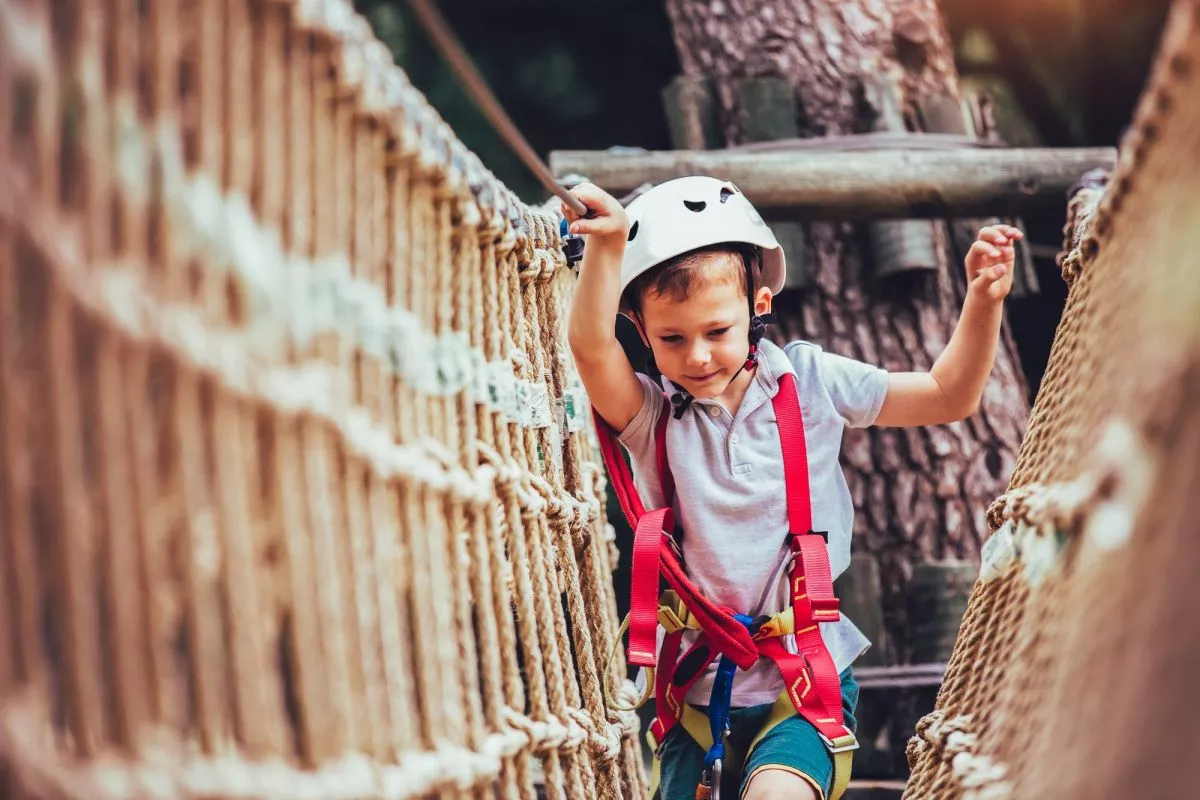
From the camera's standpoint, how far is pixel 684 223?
1.68m

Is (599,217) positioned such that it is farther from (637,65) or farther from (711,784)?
(637,65)

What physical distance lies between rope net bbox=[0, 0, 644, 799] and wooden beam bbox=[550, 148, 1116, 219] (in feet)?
4.69

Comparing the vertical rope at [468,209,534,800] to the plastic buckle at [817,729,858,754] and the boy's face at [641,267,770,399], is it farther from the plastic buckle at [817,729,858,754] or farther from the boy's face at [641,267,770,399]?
the plastic buckle at [817,729,858,754]

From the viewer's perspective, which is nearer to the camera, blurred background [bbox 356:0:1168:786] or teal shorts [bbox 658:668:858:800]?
teal shorts [bbox 658:668:858:800]

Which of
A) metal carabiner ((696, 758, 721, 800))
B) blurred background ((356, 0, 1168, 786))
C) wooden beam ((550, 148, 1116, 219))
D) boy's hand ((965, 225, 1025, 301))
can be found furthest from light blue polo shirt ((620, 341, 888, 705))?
blurred background ((356, 0, 1168, 786))

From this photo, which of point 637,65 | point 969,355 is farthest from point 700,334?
point 637,65

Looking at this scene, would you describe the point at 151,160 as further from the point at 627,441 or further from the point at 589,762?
the point at 627,441

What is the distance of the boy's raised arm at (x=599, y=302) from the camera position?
1499mm

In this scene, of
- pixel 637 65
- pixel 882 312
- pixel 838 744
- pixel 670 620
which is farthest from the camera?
pixel 637 65

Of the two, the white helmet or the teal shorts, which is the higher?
the white helmet

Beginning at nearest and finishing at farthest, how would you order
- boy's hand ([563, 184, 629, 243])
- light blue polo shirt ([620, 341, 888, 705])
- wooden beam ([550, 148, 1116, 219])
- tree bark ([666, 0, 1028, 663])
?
boy's hand ([563, 184, 629, 243]) → light blue polo shirt ([620, 341, 888, 705]) → wooden beam ([550, 148, 1116, 219]) → tree bark ([666, 0, 1028, 663])

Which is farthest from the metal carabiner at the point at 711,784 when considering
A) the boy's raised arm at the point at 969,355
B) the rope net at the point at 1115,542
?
the boy's raised arm at the point at 969,355

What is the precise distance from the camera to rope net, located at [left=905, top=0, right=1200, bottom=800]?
0.66m

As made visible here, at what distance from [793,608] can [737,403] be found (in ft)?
0.99
